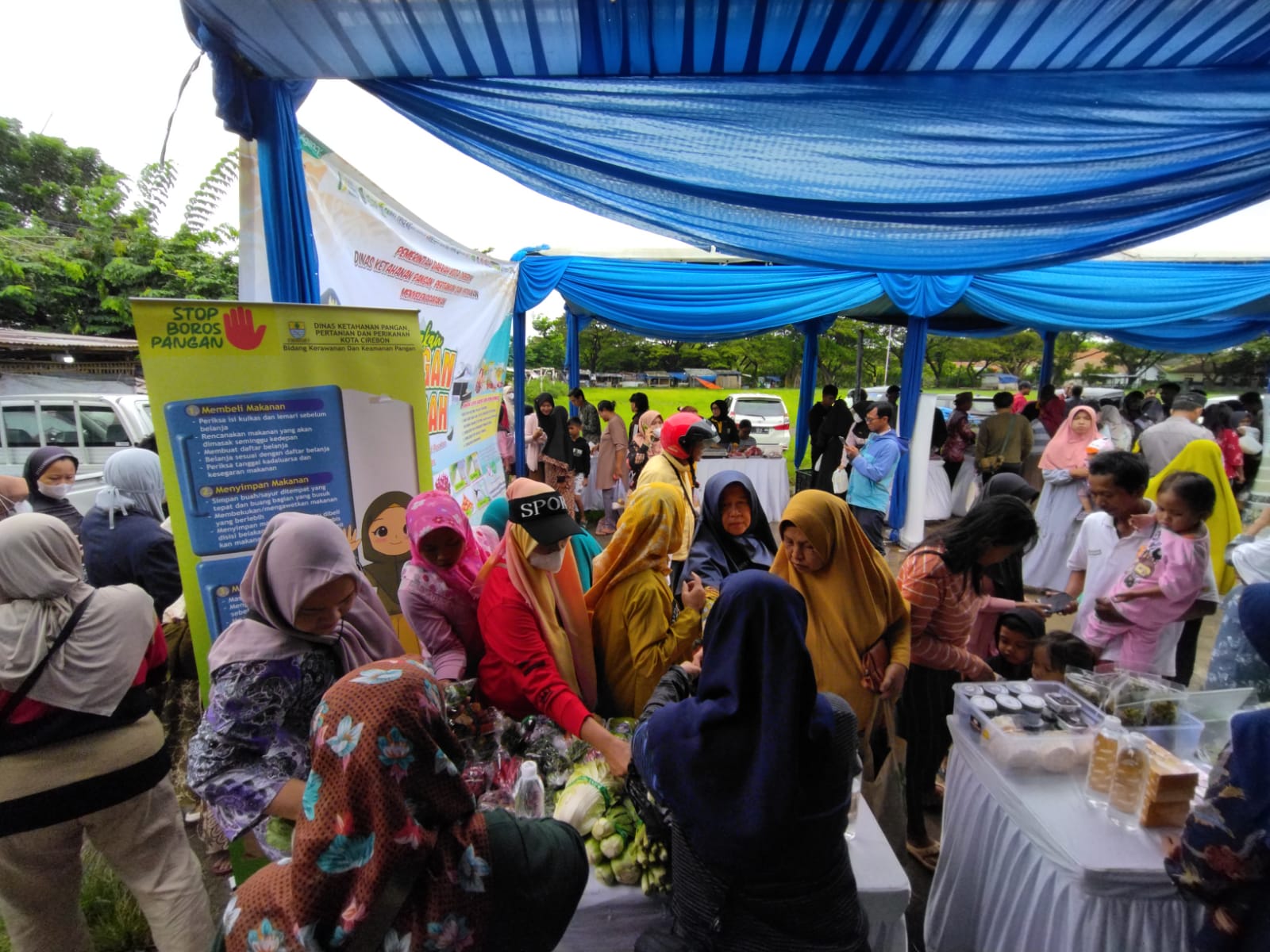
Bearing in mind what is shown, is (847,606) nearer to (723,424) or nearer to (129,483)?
(129,483)

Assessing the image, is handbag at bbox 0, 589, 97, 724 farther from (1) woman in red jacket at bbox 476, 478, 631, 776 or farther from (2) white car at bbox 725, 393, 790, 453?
(2) white car at bbox 725, 393, 790, 453

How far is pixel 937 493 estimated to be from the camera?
7.60m

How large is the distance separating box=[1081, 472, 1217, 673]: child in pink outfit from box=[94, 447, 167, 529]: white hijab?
169 inches

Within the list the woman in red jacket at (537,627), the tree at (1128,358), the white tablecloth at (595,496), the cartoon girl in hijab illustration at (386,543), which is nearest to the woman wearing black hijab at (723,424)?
the white tablecloth at (595,496)

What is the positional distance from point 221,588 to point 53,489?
2423 millimetres

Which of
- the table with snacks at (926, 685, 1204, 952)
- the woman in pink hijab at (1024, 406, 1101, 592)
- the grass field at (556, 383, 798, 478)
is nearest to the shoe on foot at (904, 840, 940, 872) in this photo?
the table with snacks at (926, 685, 1204, 952)

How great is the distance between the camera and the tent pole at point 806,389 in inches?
358

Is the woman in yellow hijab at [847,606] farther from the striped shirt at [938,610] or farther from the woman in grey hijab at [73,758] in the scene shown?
the woman in grey hijab at [73,758]

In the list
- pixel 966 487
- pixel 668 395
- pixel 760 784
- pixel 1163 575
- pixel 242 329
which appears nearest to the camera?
pixel 760 784

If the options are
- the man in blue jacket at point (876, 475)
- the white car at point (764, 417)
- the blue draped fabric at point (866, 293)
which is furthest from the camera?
the white car at point (764, 417)

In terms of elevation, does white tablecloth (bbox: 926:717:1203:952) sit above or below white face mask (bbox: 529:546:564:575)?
below

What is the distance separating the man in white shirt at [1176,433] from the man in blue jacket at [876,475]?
210cm

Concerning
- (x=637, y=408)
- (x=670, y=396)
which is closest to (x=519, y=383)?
(x=637, y=408)

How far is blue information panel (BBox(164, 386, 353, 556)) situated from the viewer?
79.0 inches
